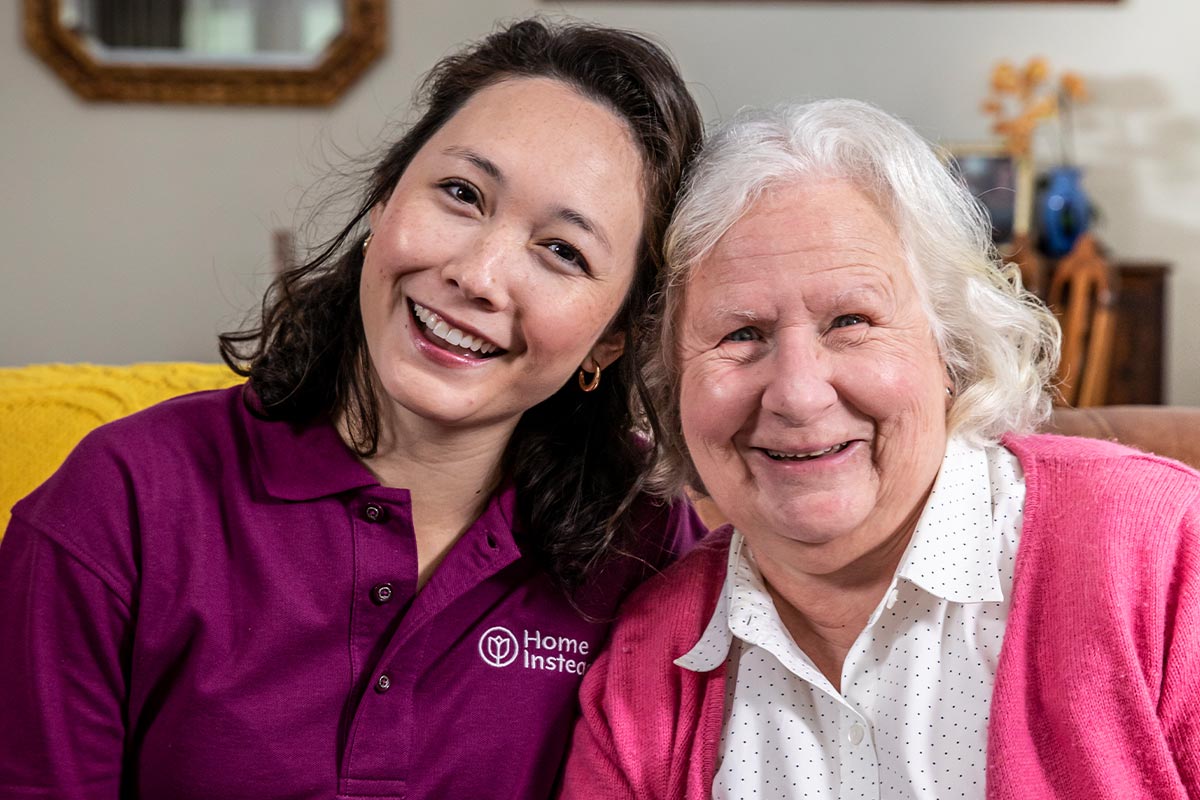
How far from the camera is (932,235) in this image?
140cm

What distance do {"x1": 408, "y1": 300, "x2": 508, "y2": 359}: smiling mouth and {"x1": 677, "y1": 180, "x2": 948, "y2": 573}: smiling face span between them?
0.82 feet

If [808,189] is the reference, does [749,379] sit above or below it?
below

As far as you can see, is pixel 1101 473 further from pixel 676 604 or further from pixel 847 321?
pixel 676 604

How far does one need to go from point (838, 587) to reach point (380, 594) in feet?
1.73

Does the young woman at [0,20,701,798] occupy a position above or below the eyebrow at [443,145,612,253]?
below

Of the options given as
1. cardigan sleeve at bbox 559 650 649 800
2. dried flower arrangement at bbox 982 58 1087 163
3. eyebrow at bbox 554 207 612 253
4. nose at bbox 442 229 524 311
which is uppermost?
dried flower arrangement at bbox 982 58 1087 163

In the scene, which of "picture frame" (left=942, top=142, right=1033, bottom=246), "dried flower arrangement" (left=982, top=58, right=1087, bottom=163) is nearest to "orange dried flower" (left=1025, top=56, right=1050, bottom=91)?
"dried flower arrangement" (left=982, top=58, right=1087, bottom=163)

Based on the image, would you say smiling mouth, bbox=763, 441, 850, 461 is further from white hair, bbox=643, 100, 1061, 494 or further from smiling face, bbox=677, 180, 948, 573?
white hair, bbox=643, 100, 1061, 494

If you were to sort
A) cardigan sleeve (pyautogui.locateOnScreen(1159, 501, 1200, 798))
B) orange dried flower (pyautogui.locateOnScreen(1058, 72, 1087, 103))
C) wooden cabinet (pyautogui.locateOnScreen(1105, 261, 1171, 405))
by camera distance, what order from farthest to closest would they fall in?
orange dried flower (pyautogui.locateOnScreen(1058, 72, 1087, 103)) → wooden cabinet (pyautogui.locateOnScreen(1105, 261, 1171, 405)) → cardigan sleeve (pyautogui.locateOnScreen(1159, 501, 1200, 798))

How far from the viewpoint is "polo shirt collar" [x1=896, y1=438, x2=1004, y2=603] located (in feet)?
4.31

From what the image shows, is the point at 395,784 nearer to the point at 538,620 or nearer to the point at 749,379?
the point at 538,620

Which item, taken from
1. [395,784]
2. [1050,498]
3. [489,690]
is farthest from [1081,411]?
[395,784]

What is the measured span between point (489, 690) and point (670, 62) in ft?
2.74

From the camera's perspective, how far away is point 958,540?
4.40 ft
